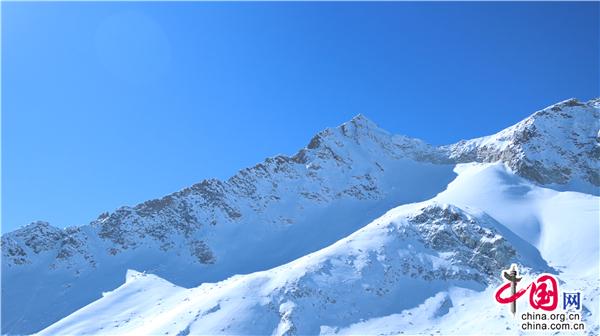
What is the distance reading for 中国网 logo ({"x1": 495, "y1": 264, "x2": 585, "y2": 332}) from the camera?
133 feet

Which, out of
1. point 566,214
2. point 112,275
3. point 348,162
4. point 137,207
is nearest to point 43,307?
point 112,275

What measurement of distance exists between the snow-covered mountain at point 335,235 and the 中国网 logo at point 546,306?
4.70 m

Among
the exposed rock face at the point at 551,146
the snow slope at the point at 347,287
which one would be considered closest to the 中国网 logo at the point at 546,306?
the snow slope at the point at 347,287

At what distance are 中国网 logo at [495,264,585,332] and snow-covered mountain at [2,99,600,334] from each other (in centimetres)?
470

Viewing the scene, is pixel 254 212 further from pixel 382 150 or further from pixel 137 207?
pixel 382 150

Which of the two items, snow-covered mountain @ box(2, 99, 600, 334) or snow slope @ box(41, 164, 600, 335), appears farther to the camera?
snow-covered mountain @ box(2, 99, 600, 334)

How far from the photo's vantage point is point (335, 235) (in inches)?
3098

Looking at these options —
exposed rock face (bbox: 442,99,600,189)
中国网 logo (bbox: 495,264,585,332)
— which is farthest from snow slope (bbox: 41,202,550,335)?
exposed rock face (bbox: 442,99,600,189)

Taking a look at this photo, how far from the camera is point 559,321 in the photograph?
135 ft

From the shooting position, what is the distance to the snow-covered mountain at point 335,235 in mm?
53188

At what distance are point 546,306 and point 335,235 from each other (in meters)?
38.4

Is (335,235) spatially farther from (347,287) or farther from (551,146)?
(551,146)

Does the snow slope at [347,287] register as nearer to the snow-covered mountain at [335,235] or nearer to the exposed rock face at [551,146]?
the snow-covered mountain at [335,235]

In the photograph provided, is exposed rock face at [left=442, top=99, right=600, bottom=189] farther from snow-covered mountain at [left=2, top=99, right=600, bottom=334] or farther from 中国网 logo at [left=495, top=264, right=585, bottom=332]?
中国网 logo at [left=495, top=264, right=585, bottom=332]
